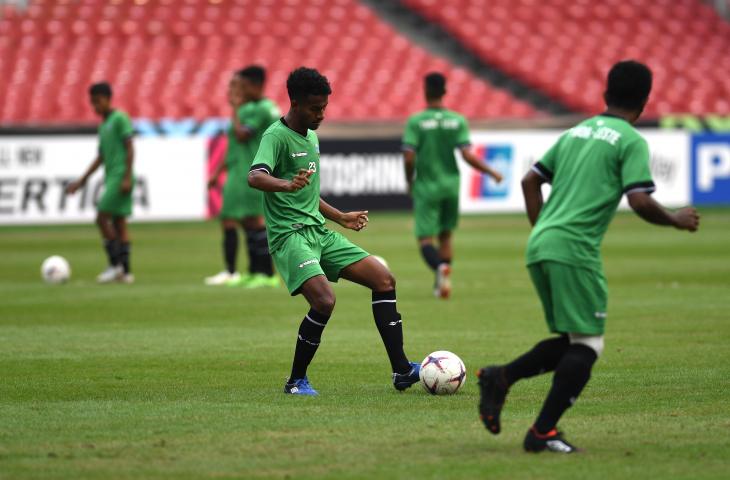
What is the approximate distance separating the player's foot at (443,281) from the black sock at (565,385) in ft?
27.9

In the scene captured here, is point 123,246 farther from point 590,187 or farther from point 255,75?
point 590,187

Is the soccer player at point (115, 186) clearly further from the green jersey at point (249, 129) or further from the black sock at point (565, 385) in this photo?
the black sock at point (565, 385)

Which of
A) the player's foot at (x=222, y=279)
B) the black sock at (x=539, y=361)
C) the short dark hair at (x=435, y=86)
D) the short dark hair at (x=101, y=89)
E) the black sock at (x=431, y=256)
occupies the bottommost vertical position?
the player's foot at (x=222, y=279)

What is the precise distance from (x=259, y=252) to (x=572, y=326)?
421 inches

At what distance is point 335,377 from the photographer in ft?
30.3

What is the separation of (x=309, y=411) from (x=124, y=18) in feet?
86.4

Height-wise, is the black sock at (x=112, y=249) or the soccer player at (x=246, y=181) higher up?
the soccer player at (x=246, y=181)

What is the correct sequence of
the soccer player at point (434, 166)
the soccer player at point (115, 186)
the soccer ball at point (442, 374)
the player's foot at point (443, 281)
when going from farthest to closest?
the soccer player at point (115, 186) < the soccer player at point (434, 166) < the player's foot at point (443, 281) < the soccer ball at point (442, 374)

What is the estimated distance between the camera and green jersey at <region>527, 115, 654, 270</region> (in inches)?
247

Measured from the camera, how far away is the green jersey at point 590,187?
20.6ft

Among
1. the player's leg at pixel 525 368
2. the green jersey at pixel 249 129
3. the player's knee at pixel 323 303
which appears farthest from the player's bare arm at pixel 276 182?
the green jersey at pixel 249 129

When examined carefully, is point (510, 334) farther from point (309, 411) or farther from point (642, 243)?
point (642, 243)

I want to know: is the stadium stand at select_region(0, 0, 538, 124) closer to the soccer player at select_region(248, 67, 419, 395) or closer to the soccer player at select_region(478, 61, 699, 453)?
the soccer player at select_region(248, 67, 419, 395)

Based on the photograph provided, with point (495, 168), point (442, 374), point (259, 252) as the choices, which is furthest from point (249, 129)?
point (495, 168)
